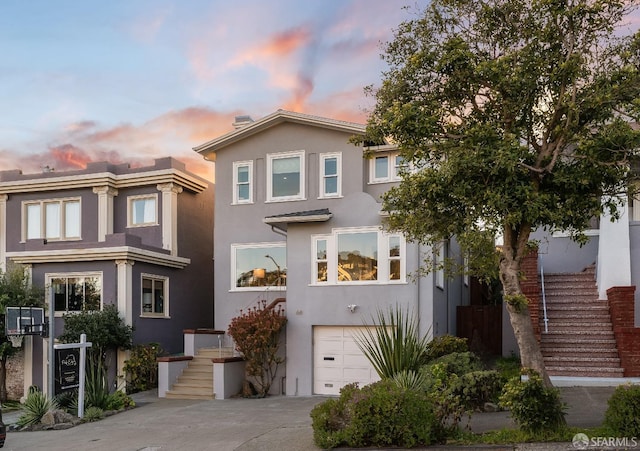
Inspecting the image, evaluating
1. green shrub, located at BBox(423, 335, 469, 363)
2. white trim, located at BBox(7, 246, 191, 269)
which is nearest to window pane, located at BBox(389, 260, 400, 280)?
green shrub, located at BBox(423, 335, 469, 363)

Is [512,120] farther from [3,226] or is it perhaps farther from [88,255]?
[3,226]

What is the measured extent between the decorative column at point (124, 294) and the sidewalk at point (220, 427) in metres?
4.08

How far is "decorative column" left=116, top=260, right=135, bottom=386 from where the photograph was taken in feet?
69.5

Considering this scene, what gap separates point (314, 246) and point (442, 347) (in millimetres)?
4728

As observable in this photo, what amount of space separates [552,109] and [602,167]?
4.23 feet

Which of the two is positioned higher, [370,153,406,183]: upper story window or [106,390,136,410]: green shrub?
[370,153,406,183]: upper story window

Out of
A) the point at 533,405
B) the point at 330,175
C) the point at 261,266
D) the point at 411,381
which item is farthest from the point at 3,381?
the point at 533,405

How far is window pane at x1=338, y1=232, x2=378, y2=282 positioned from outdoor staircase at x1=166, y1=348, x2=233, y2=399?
441 centimetres

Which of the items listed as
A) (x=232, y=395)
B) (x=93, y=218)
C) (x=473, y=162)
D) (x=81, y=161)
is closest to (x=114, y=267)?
(x=93, y=218)

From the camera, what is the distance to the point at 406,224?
435 inches

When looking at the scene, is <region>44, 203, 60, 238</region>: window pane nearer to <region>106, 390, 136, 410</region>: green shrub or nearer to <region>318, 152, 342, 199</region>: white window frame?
<region>106, 390, 136, 410</region>: green shrub

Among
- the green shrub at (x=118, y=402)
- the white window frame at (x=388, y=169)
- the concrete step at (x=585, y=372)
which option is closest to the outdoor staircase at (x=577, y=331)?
the concrete step at (x=585, y=372)

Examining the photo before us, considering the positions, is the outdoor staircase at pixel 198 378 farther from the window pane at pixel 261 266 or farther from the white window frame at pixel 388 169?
the white window frame at pixel 388 169

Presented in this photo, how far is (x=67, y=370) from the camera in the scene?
16141mm
